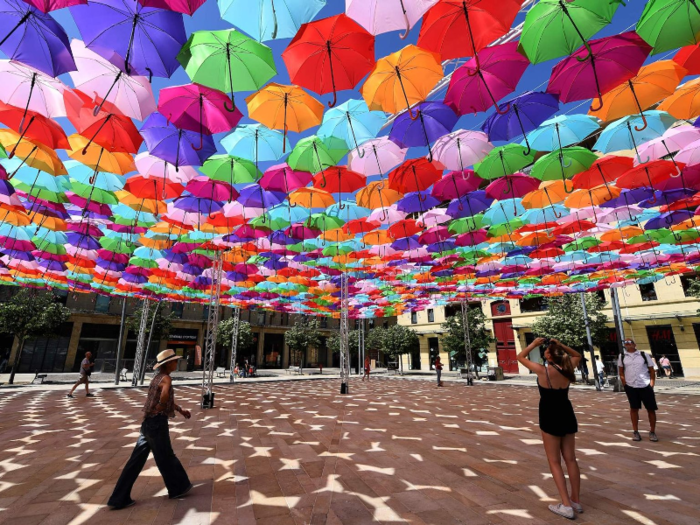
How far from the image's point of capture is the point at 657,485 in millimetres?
3924

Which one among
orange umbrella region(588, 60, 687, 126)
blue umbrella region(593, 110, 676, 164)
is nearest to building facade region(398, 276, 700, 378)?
blue umbrella region(593, 110, 676, 164)

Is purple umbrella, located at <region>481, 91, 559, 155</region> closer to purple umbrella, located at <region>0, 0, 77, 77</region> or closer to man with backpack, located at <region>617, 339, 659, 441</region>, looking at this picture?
man with backpack, located at <region>617, 339, 659, 441</region>

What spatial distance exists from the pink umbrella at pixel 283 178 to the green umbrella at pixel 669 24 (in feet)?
17.6

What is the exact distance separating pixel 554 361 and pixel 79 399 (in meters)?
14.9

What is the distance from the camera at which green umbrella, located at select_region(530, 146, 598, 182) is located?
6.29m

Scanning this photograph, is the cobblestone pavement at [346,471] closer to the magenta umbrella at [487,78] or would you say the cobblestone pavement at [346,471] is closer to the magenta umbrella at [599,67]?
the magenta umbrella at [599,67]

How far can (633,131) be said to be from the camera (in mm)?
5988

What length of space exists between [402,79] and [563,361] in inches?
159

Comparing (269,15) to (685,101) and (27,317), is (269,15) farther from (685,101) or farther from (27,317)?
(27,317)

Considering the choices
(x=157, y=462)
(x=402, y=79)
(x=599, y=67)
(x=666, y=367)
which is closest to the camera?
(x=157, y=462)

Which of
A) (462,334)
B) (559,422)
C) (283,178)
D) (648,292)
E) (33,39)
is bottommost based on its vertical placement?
(559,422)

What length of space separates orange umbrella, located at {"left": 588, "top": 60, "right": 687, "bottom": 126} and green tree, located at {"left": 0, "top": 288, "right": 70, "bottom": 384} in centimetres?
2488

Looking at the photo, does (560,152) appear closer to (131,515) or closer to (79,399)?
(131,515)

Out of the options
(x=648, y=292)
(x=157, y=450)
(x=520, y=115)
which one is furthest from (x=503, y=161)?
(x=648, y=292)
